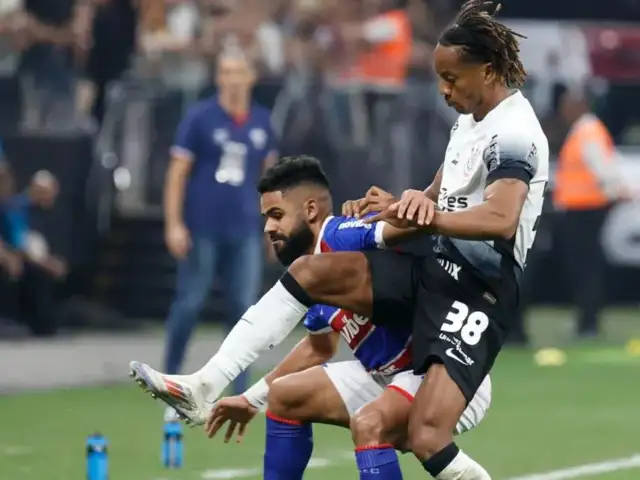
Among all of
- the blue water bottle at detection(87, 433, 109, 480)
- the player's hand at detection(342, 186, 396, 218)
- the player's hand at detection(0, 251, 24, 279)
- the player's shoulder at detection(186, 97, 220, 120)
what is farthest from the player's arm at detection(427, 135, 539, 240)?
the player's hand at detection(0, 251, 24, 279)

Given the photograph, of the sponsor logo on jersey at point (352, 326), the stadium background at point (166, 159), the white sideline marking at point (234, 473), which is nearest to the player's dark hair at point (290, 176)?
the sponsor logo on jersey at point (352, 326)

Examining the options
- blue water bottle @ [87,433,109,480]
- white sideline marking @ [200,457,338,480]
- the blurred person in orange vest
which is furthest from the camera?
the blurred person in orange vest

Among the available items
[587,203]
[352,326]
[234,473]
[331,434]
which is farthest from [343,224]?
[587,203]

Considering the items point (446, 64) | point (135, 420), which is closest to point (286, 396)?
point (446, 64)

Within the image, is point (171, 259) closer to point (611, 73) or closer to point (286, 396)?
point (611, 73)

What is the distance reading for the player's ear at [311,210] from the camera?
308 inches

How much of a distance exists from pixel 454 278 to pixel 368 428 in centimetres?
70

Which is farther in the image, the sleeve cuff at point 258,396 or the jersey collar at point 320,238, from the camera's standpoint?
the sleeve cuff at point 258,396

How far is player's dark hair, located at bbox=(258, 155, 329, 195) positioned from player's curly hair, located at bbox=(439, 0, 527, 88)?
2.69 feet

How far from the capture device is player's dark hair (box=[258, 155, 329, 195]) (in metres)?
7.84

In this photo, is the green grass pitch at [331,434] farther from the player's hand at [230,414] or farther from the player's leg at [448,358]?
the player's leg at [448,358]

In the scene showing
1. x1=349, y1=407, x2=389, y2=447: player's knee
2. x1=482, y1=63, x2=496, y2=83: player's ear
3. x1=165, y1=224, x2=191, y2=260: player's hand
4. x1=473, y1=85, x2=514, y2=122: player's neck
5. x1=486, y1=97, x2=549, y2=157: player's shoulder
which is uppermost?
x1=482, y1=63, x2=496, y2=83: player's ear

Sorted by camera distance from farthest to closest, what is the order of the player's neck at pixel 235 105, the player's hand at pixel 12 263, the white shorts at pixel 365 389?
1. the player's hand at pixel 12 263
2. the player's neck at pixel 235 105
3. the white shorts at pixel 365 389

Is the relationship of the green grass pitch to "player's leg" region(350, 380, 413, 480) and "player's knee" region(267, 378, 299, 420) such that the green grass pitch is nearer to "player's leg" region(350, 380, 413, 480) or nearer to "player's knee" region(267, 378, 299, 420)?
"player's knee" region(267, 378, 299, 420)
